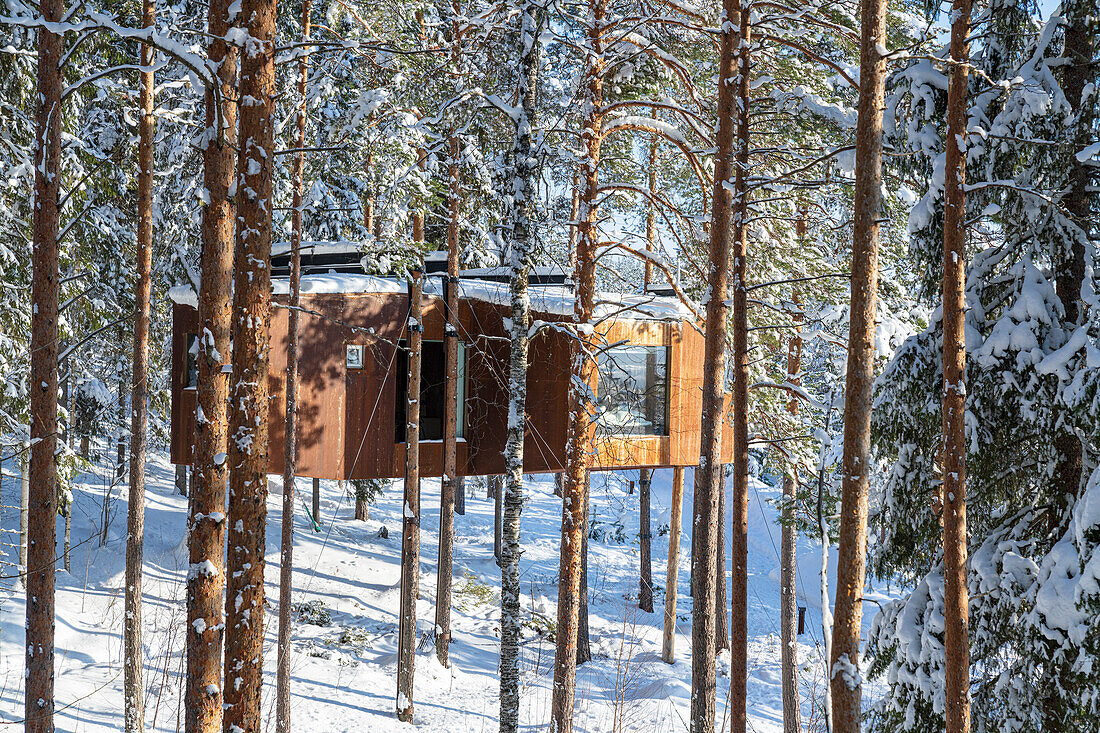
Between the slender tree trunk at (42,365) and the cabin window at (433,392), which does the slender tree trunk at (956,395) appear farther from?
the cabin window at (433,392)

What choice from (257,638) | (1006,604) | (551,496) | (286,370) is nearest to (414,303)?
(286,370)

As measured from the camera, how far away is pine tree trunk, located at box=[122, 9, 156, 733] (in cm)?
1121

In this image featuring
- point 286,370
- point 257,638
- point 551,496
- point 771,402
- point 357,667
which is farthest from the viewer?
point 551,496

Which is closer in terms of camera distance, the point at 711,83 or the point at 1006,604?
the point at 1006,604

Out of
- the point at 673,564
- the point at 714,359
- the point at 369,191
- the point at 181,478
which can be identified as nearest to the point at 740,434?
the point at 714,359

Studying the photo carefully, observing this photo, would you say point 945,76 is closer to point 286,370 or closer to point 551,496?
point 286,370

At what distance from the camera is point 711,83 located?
43.9 feet

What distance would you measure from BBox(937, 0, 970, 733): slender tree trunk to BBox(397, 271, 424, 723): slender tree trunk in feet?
26.3

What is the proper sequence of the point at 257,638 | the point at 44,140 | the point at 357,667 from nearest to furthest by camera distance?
the point at 257,638, the point at 44,140, the point at 357,667

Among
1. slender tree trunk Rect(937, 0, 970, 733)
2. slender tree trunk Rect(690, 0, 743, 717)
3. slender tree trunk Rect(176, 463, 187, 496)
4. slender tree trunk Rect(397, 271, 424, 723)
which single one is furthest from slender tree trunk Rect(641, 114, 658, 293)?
slender tree trunk Rect(176, 463, 187, 496)

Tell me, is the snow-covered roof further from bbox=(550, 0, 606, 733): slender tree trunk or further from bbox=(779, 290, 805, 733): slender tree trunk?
bbox=(779, 290, 805, 733): slender tree trunk

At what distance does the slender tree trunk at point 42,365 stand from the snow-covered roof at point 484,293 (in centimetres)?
409

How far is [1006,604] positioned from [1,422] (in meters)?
11.5

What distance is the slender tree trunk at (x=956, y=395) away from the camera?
18.5 feet
